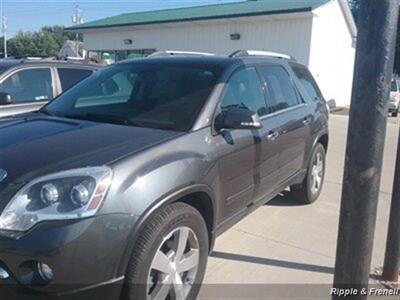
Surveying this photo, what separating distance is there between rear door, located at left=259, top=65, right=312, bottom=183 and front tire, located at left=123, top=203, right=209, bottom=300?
1.60 metres

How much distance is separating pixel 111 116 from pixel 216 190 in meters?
1.00

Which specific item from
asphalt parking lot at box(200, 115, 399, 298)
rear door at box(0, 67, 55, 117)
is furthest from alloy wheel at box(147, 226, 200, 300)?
rear door at box(0, 67, 55, 117)

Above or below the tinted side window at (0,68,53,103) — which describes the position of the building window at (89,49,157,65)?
above

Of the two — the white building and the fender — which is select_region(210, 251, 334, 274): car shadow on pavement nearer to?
the fender

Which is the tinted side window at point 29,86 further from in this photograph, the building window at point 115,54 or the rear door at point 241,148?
the building window at point 115,54

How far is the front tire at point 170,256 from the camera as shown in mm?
2609

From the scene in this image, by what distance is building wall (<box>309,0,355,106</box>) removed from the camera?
64.2ft

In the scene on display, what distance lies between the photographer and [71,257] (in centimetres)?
239

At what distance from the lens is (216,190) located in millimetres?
3348

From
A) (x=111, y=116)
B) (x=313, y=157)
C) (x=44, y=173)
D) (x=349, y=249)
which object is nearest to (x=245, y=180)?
(x=111, y=116)

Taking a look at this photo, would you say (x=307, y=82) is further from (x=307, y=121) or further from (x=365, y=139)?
(x=365, y=139)

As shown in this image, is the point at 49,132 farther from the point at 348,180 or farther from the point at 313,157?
the point at 313,157

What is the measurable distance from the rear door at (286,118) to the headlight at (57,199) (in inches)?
87.1

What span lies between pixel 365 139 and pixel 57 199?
160 cm
